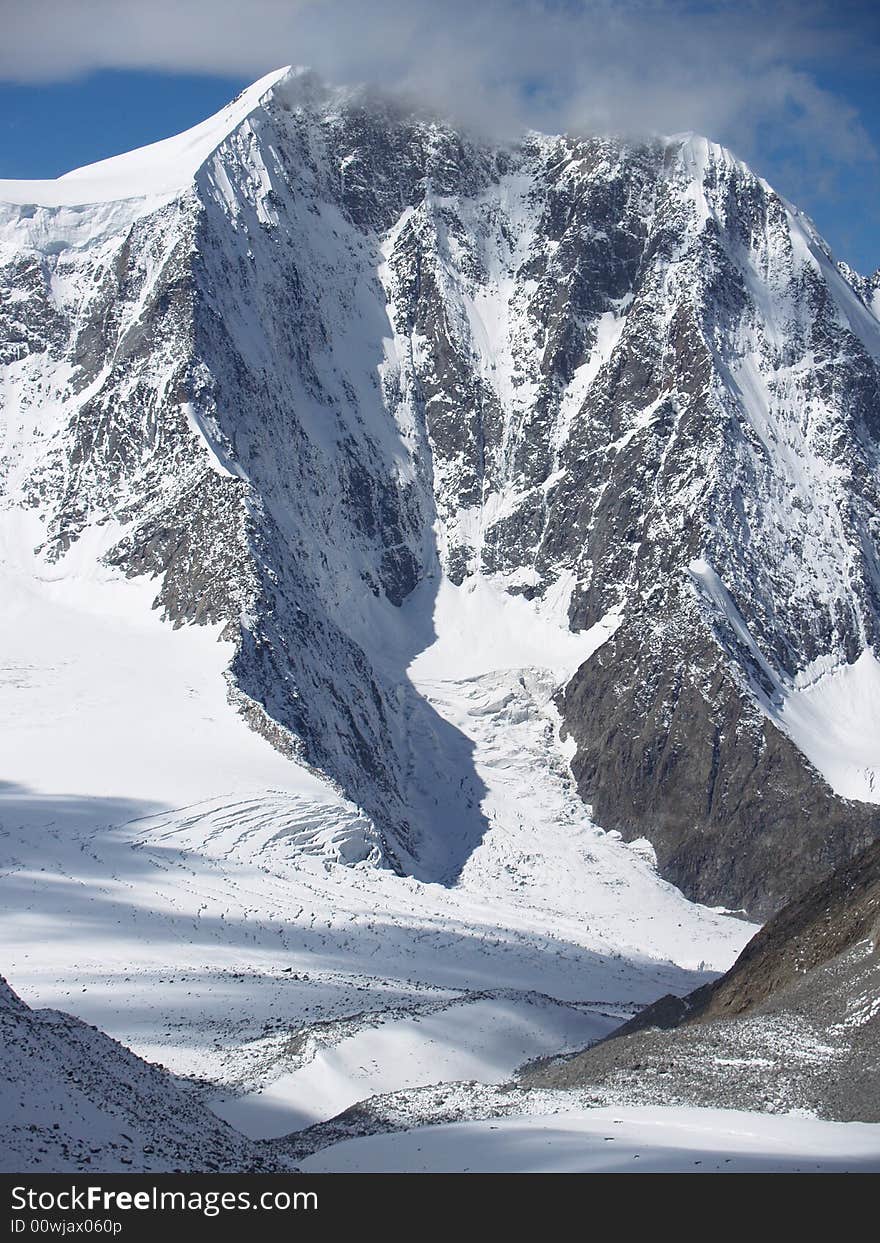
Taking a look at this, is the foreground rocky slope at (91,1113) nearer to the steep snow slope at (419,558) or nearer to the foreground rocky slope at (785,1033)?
the foreground rocky slope at (785,1033)

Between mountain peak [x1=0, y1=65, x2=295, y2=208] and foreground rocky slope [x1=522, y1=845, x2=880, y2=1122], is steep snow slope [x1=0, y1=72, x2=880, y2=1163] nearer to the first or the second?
mountain peak [x1=0, y1=65, x2=295, y2=208]

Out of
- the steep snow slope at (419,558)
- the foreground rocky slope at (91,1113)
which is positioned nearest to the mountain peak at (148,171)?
the steep snow slope at (419,558)

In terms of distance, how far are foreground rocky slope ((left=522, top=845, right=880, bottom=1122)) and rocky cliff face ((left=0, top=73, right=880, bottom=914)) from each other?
182ft

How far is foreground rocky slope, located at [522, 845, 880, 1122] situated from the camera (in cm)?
2977

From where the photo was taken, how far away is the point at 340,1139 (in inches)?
1235

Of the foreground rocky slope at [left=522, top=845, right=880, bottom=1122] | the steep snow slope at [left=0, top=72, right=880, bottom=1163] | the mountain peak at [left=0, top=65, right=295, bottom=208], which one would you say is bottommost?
the foreground rocky slope at [left=522, top=845, right=880, bottom=1122]

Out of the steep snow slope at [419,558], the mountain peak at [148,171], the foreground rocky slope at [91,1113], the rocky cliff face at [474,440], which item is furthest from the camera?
the mountain peak at [148,171]

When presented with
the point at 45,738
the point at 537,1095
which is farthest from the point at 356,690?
the point at 537,1095

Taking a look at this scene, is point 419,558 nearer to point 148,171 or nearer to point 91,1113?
point 148,171

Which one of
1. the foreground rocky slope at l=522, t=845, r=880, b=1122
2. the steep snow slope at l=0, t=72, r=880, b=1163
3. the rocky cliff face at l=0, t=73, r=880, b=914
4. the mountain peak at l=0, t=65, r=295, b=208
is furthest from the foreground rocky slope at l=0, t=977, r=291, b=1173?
the mountain peak at l=0, t=65, r=295, b=208

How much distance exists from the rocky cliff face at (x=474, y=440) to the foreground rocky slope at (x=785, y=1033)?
55338 millimetres

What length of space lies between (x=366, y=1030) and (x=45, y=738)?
157 ft

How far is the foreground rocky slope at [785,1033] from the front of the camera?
2977cm
